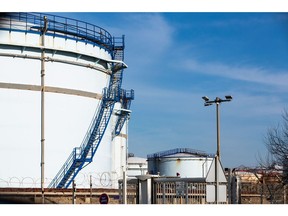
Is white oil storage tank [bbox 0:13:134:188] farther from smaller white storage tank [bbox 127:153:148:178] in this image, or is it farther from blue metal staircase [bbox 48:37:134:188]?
smaller white storage tank [bbox 127:153:148:178]

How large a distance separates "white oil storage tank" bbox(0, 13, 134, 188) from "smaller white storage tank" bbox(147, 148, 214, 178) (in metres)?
19.3

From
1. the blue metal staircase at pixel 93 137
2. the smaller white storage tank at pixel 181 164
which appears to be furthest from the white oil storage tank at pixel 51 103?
the smaller white storage tank at pixel 181 164

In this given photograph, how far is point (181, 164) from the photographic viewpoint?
168 feet

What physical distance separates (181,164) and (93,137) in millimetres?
21457

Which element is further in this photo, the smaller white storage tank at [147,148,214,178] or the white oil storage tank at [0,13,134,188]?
the smaller white storage tank at [147,148,214,178]

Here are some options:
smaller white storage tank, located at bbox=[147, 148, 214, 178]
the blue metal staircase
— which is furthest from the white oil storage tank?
smaller white storage tank, located at bbox=[147, 148, 214, 178]

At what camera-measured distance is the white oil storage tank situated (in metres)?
28.1

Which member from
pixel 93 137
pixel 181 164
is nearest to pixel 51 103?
pixel 93 137

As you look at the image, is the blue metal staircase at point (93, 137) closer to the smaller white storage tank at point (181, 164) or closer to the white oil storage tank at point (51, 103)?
the white oil storage tank at point (51, 103)

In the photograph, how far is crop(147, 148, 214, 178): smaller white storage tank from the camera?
50625mm

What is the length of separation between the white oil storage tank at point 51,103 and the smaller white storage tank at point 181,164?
1929cm

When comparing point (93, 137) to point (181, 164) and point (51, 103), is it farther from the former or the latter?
point (181, 164)

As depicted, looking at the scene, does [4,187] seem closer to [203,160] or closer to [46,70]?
[46,70]

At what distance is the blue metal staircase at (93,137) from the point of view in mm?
29672
